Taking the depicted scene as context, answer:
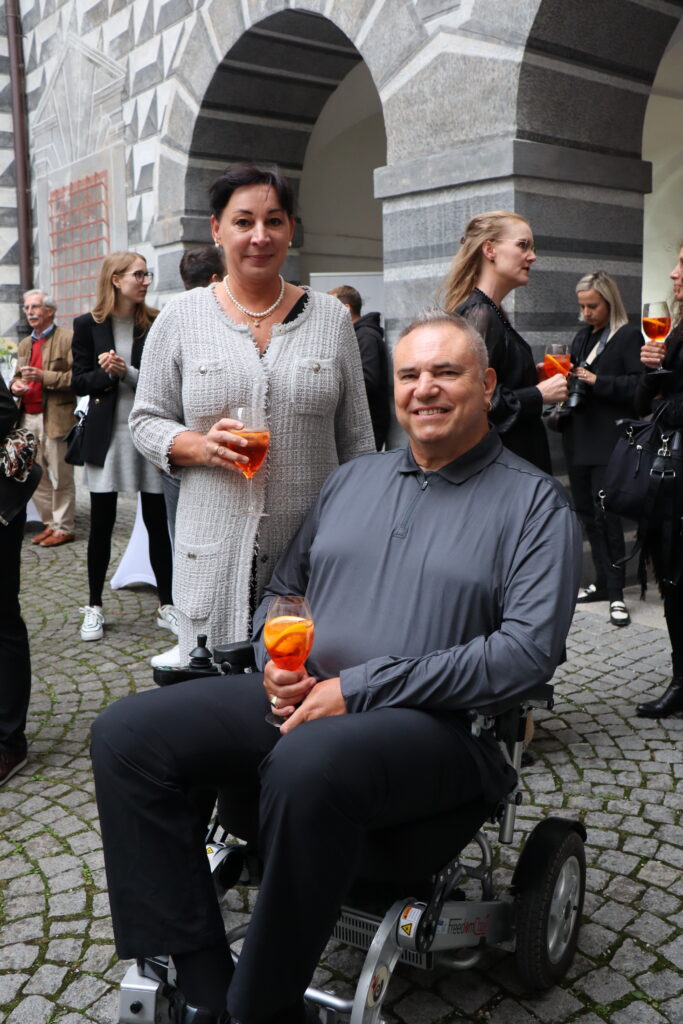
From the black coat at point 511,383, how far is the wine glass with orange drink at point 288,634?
1490mm

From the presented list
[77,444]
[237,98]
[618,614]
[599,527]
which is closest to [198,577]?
[77,444]

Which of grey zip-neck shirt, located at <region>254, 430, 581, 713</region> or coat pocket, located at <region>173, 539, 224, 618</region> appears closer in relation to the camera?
grey zip-neck shirt, located at <region>254, 430, 581, 713</region>

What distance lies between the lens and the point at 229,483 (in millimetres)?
2680

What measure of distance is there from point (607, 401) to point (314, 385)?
3.20 metres

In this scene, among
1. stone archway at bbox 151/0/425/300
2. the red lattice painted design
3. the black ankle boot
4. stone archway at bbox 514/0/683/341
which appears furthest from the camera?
the red lattice painted design

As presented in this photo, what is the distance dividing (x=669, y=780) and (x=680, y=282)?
188 centimetres

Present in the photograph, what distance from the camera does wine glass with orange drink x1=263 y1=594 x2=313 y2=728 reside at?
207 centimetres

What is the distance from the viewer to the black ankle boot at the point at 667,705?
13.6ft

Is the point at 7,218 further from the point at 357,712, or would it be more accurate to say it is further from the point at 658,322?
the point at 357,712

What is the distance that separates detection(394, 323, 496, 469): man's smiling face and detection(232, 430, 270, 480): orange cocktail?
1.18 ft

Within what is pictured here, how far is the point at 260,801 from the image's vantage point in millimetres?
1977

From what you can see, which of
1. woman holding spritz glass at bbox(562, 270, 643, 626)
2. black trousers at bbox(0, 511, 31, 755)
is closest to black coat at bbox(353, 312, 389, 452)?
woman holding spritz glass at bbox(562, 270, 643, 626)

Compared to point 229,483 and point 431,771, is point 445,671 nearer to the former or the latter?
point 431,771

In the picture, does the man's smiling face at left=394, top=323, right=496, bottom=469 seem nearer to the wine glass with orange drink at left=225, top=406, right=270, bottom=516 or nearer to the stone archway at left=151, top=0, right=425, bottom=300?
the wine glass with orange drink at left=225, top=406, right=270, bottom=516
